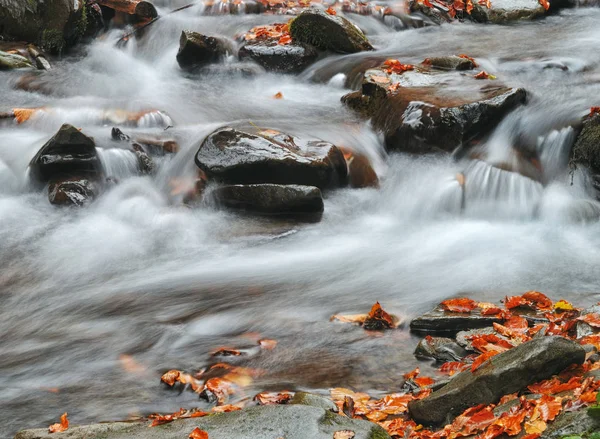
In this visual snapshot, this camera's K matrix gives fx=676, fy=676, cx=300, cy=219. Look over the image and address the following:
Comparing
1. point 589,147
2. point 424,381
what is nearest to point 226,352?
point 424,381

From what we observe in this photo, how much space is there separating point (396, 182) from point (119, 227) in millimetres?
3397

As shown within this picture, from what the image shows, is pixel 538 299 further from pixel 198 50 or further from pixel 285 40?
pixel 198 50

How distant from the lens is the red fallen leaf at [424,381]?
13.9 feet

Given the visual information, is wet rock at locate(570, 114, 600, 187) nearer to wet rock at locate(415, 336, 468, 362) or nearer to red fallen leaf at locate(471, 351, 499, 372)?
wet rock at locate(415, 336, 468, 362)

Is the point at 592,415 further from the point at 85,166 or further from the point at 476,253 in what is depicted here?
the point at 85,166

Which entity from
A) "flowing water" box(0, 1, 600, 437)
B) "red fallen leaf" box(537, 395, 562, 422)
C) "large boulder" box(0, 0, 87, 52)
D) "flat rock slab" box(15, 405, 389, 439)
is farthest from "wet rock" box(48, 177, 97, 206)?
"red fallen leaf" box(537, 395, 562, 422)

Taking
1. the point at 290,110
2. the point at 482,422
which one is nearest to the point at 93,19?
the point at 290,110

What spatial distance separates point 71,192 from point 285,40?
5.96 m

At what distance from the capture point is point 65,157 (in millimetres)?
8195

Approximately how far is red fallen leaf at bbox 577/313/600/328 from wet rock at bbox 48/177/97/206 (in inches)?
223

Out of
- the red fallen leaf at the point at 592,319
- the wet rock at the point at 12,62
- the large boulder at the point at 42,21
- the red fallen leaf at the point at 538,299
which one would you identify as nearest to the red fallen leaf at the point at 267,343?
the red fallen leaf at the point at 538,299

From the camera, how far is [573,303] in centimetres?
558

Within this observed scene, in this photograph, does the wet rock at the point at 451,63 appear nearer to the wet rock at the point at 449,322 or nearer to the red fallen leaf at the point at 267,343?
the wet rock at the point at 449,322

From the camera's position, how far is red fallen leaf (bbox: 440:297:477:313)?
208 inches
